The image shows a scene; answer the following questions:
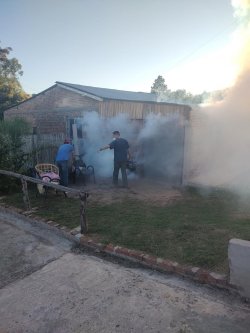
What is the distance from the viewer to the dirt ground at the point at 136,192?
26.0ft

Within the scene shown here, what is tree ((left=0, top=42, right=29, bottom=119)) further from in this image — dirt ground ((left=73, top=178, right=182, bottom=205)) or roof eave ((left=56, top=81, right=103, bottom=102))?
dirt ground ((left=73, top=178, right=182, bottom=205))

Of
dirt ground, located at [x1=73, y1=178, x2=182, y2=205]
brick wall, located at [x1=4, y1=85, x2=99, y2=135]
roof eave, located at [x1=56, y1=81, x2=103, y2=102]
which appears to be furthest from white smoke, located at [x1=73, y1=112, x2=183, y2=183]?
brick wall, located at [x1=4, y1=85, x2=99, y2=135]

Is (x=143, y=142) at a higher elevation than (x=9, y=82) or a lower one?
lower

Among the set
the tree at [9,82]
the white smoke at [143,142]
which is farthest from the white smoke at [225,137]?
the tree at [9,82]

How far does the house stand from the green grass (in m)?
2.92

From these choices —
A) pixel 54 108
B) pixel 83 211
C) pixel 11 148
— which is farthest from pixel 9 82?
pixel 83 211

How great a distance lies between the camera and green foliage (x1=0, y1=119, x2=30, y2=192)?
8.87 meters

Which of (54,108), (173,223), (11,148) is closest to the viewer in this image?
(173,223)

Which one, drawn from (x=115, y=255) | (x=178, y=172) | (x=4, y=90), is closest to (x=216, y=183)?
(x=178, y=172)

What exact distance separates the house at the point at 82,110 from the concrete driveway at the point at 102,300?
20.1 feet

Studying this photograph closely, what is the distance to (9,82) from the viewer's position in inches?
1148

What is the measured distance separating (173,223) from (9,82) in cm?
2799

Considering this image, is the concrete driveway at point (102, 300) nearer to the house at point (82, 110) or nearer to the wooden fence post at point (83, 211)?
the wooden fence post at point (83, 211)

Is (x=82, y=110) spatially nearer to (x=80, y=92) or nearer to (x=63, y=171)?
(x=80, y=92)
